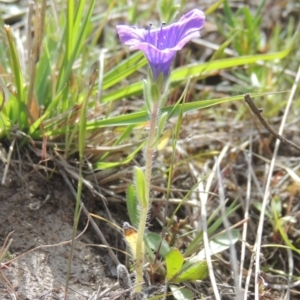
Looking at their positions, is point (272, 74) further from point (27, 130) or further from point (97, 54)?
point (27, 130)

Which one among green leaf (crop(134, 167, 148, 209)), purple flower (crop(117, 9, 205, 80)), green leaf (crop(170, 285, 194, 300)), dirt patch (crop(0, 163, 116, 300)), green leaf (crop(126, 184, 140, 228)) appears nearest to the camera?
purple flower (crop(117, 9, 205, 80))

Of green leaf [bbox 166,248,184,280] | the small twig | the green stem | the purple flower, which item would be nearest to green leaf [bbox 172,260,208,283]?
green leaf [bbox 166,248,184,280]

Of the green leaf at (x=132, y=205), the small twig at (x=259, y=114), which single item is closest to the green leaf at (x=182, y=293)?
the green leaf at (x=132, y=205)

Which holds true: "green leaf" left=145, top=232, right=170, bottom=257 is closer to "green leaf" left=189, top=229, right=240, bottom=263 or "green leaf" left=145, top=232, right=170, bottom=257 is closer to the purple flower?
"green leaf" left=189, top=229, right=240, bottom=263

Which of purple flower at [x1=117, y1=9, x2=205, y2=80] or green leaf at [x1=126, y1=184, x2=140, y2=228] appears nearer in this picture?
purple flower at [x1=117, y1=9, x2=205, y2=80]

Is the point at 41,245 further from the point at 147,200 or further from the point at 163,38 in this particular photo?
the point at 163,38
